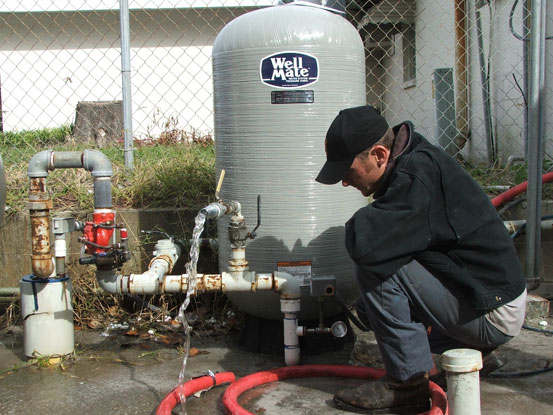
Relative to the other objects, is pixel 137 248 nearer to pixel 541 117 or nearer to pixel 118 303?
pixel 118 303

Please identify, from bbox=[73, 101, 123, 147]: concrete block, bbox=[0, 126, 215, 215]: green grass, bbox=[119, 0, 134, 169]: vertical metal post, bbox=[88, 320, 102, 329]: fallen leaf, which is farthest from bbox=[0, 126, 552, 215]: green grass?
bbox=[73, 101, 123, 147]: concrete block

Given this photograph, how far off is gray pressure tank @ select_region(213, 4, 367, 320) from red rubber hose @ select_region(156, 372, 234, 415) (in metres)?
0.48

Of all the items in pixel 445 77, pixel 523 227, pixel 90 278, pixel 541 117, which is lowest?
pixel 90 278

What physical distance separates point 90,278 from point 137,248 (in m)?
0.32

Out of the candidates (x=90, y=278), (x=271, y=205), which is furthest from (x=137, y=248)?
(x=271, y=205)

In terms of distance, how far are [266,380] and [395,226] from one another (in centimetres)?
99

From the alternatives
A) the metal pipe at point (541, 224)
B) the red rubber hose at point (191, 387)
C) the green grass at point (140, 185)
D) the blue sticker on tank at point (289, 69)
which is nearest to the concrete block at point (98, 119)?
the green grass at point (140, 185)

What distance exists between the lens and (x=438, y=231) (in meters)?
2.18

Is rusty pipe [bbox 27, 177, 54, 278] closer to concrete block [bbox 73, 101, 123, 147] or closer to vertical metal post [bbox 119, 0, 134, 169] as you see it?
vertical metal post [bbox 119, 0, 134, 169]

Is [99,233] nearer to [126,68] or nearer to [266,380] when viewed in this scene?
[266,380]

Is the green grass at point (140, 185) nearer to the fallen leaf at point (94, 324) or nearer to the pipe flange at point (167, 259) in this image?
A: the pipe flange at point (167, 259)

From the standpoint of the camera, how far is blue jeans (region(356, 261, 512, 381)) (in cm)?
227

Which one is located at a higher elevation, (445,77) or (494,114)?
(445,77)

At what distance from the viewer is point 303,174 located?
2965 millimetres
